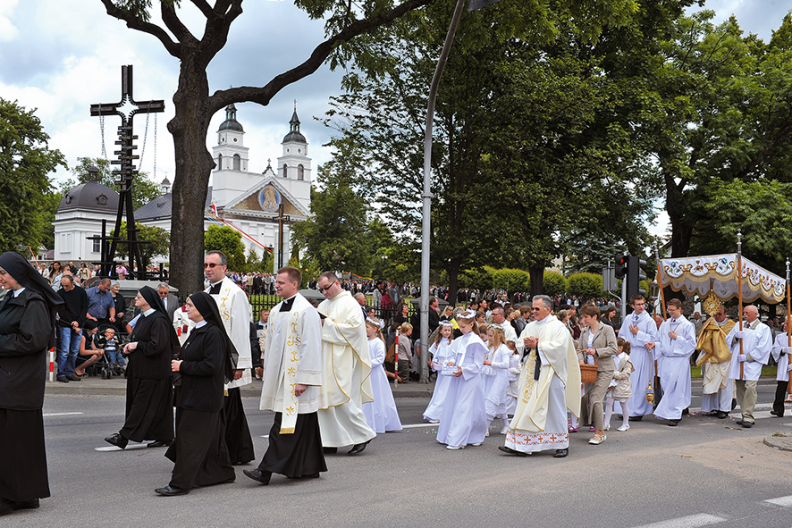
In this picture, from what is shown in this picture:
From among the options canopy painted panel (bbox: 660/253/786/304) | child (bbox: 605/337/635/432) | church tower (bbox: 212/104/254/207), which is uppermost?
church tower (bbox: 212/104/254/207)

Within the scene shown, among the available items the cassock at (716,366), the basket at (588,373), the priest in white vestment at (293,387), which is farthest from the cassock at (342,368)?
the cassock at (716,366)

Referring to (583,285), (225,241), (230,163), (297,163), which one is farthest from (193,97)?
(297,163)

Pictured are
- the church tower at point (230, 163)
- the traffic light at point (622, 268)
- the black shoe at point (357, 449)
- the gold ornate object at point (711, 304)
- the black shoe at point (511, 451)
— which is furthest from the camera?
the church tower at point (230, 163)

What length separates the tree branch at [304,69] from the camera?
1495cm

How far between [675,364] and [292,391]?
792 centimetres

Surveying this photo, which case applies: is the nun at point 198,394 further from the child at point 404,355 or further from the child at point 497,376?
the child at point 404,355

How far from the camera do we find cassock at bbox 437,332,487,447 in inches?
367

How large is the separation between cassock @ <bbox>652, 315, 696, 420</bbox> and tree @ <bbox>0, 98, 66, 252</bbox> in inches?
1590

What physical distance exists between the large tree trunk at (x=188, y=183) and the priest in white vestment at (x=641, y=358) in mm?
8173

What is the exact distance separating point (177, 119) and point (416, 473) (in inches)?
381

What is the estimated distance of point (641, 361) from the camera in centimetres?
1253

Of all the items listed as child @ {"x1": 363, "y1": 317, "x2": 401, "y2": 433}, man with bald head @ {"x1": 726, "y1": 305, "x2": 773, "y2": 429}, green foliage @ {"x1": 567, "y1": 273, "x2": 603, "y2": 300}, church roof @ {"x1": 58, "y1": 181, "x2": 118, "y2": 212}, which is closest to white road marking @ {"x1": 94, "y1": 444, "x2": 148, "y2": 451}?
child @ {"x1": 363, "y1": 317, "x2": 401, "y2": 433}

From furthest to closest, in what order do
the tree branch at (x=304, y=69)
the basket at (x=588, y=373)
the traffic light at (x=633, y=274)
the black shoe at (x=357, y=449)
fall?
the traffic light at (x=633, y=274) → the tree branch at (x=304, y=69) → the basket at (x=588, y=373) → the black shoe at (x=357, y=449)

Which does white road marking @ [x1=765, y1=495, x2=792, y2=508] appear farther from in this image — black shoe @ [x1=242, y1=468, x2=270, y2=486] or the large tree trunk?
the large tree trunk
